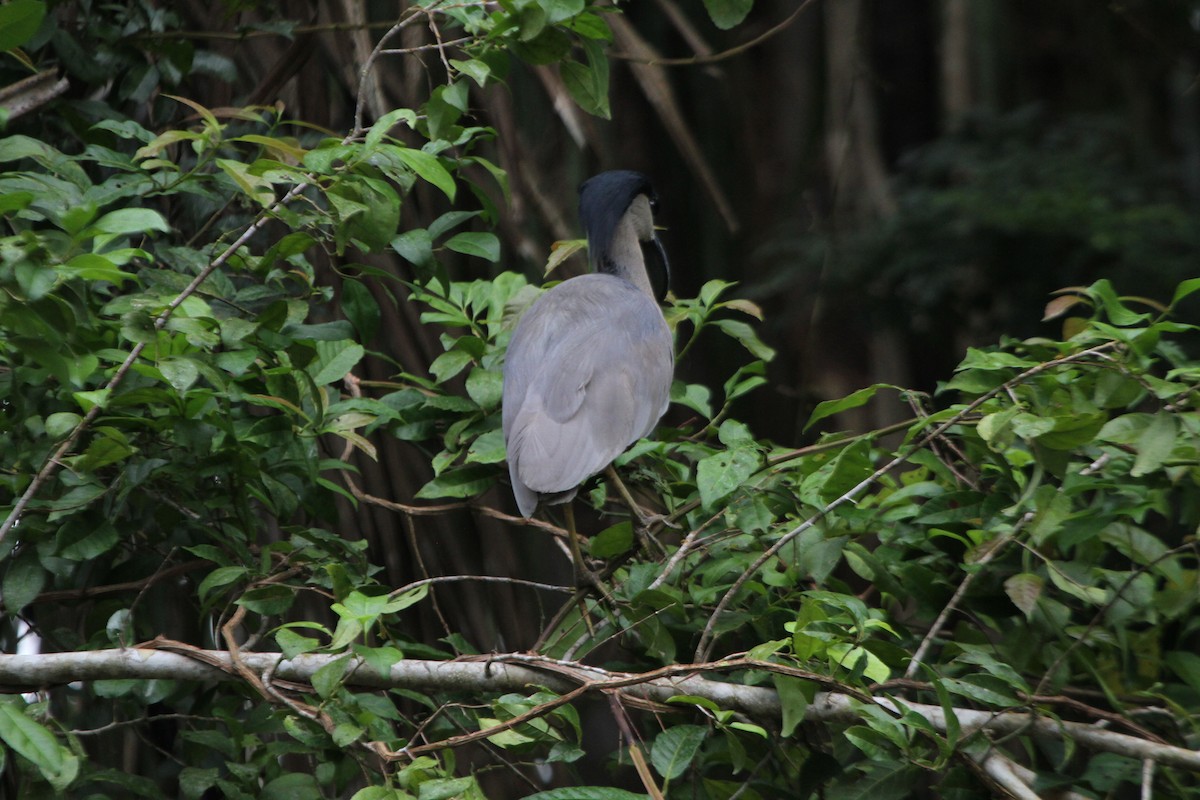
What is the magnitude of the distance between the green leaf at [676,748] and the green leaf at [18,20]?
3.69 feet

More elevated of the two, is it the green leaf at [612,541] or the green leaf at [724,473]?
the green leaf at [724,473]

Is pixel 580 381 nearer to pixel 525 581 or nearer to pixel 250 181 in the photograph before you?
pixel 525 581

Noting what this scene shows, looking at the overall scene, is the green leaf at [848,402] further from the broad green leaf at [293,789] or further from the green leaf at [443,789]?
the broad green leaf at [293,789]

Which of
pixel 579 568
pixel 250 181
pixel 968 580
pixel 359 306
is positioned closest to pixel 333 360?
pixel 359 306

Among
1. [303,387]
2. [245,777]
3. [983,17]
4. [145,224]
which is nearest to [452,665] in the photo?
[245,777]

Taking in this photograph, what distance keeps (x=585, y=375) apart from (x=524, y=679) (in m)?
0.99

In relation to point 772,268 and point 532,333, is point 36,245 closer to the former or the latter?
point 532,333

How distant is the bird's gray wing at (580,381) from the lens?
88.7 inches

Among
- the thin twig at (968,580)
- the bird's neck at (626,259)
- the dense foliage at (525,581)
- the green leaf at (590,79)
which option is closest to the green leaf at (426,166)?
the dense foliage at (525,581)

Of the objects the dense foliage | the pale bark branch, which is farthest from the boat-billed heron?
the pale bark branch

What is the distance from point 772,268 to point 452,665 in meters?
3.52

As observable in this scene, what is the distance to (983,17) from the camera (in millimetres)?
5375

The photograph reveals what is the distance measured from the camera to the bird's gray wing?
2254 mm

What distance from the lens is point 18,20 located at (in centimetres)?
138
